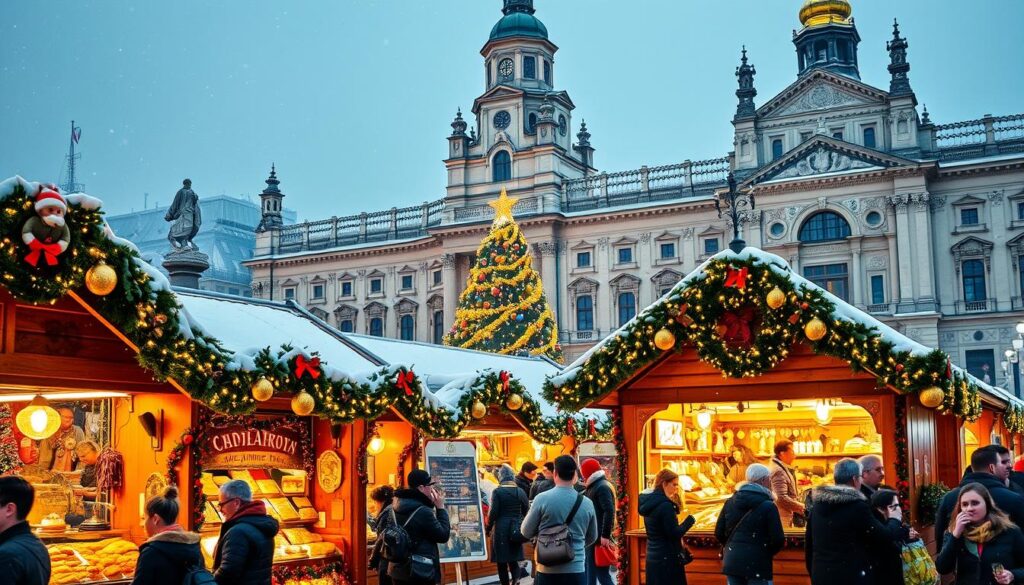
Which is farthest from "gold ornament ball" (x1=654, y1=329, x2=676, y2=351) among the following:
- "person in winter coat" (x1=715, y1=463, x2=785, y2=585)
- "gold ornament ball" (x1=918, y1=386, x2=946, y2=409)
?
"person in winter coat" (x1=715, y1=463, x2=785, y2=585)

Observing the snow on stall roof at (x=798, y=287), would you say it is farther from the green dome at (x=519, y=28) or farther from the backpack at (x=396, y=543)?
the green dome at (x=519, y=28)

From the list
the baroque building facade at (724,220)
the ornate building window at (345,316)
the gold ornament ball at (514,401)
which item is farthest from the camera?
the ornate building window at (345,316)

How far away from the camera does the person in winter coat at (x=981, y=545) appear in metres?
6.53

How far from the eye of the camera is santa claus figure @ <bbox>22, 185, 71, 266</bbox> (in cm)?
840

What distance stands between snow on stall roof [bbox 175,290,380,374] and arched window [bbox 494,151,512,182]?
42.4 meters

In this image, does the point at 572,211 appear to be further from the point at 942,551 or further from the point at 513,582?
the point at 942,551

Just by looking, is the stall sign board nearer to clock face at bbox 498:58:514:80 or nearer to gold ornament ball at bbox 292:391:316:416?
gold ornament ball at bbox 292:391:316:416

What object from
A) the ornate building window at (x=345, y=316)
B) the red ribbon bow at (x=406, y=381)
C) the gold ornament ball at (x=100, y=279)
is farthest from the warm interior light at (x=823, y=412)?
the ornate building window at (x=345, y=316)

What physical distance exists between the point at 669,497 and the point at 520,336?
26751 millimetres

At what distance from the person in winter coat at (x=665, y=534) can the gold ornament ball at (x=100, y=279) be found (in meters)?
4.78

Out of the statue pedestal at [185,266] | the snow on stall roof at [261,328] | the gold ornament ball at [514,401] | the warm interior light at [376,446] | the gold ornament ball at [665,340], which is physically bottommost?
the warm interior light at [376,446]

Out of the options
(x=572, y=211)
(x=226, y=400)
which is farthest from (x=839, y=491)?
(x=572, y=211)

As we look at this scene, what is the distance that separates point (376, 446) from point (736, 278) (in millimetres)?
4971

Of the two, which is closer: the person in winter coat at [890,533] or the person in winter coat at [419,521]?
the person in winter coat at [890,533]
